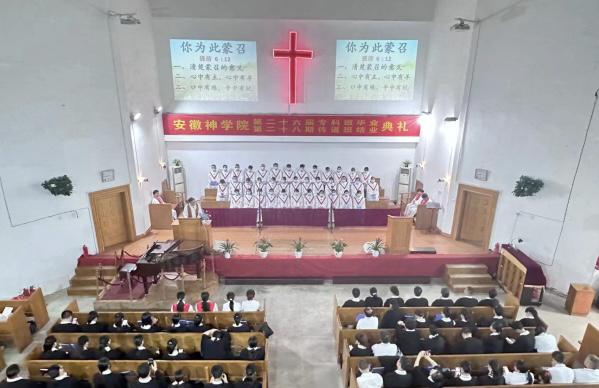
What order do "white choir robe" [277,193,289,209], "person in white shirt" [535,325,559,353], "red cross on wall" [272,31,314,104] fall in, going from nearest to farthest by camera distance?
1. "person in white shirt" [535,325,559,353]
2. "white choir robe" [277,193,289,209]
3. "red cross on wall" [272,31,314,104]

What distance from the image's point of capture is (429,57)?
13.2m

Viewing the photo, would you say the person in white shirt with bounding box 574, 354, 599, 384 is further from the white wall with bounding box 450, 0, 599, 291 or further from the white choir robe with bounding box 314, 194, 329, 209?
the white choir robe with bounding box 314, 194, 329, 209

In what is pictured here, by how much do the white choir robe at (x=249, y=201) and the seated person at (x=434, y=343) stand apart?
306 inches

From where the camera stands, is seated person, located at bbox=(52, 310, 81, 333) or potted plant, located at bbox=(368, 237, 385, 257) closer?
seated person, located at bbox=(52, 310, 81, 333)

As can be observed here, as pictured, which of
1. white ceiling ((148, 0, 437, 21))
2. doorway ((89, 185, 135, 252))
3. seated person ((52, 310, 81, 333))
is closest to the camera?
seated person ((52, 310, 81, 333))

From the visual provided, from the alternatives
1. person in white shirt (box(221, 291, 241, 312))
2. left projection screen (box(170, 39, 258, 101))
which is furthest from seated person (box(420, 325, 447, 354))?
left projection screen (box(170, 39, 258, 101))

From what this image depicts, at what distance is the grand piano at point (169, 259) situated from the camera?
27.3 ft

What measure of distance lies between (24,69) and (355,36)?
10391mm

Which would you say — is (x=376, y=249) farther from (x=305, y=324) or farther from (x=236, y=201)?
(x=236, y=201)

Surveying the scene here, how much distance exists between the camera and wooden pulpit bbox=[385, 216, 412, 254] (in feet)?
31.4

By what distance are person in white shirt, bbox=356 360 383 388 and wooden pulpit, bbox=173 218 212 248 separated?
5767mm

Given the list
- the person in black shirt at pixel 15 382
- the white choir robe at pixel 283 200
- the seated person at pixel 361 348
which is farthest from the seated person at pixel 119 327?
the white choir robe at pixel 283 200

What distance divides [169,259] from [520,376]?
7.39 m

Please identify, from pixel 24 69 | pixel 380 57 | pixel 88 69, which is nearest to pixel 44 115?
pixel 24 69
